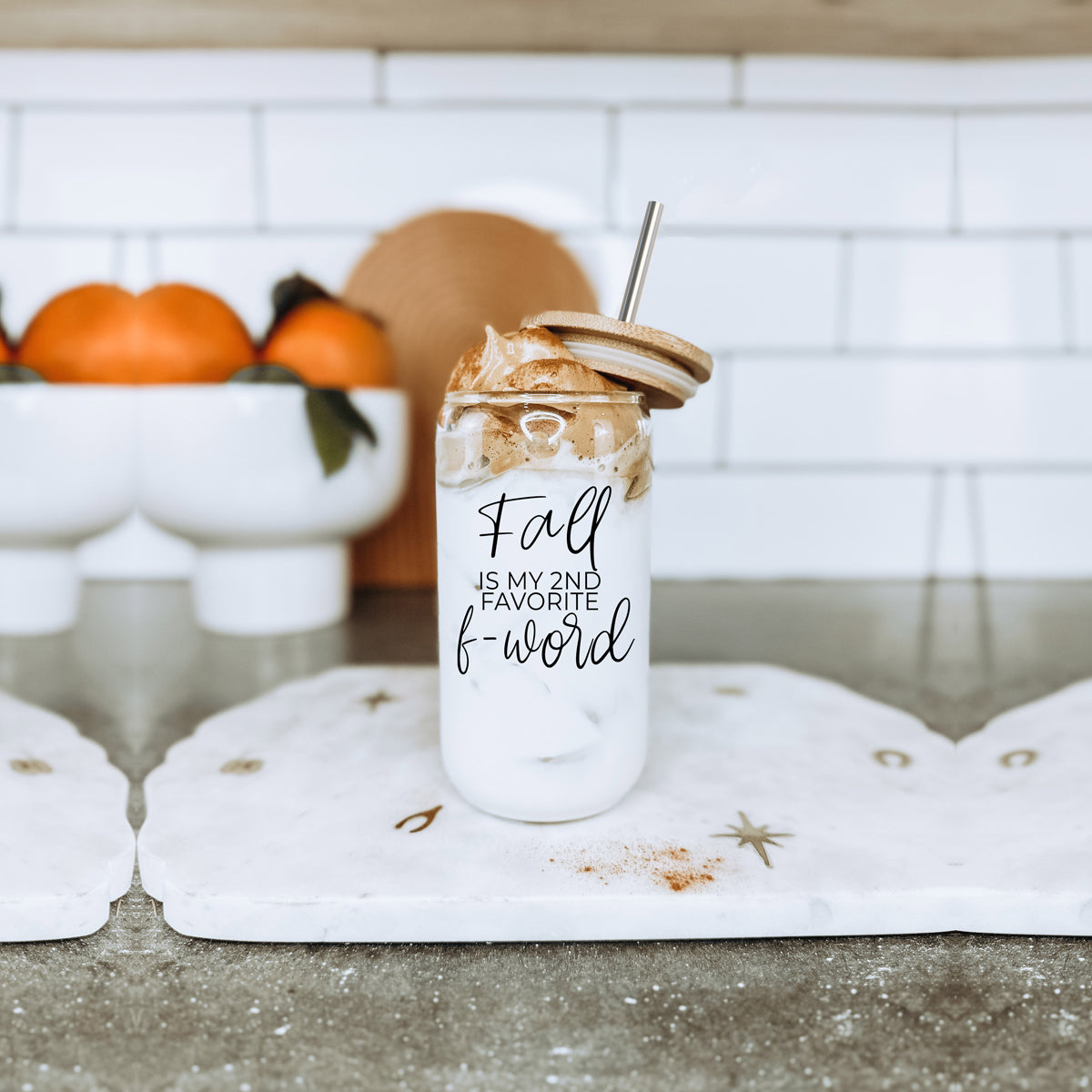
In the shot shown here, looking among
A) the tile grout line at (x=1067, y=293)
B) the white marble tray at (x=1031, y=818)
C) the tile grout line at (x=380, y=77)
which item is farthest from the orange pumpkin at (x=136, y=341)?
the tile grout line at (x=1067, y=293)

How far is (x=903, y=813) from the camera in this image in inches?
16.3

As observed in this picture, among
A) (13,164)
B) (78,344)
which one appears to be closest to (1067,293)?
(78,344)

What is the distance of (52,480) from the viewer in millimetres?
702

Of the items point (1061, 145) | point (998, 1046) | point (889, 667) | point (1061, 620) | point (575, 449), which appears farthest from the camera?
point (1061, 145)

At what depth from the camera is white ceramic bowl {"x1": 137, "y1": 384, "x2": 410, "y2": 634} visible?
708mm

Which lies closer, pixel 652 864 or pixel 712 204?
pixel 652 864

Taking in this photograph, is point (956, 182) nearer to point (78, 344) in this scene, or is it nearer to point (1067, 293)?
point (1067, 293)

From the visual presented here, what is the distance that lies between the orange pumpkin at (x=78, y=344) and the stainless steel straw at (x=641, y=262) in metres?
0.53

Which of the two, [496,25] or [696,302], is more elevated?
[496,25]

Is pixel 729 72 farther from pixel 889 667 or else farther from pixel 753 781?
pixel 753 781

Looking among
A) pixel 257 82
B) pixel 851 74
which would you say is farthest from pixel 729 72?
pixel 257 82

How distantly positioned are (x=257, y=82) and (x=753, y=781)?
786mm

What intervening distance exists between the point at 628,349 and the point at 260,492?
1.39 ft

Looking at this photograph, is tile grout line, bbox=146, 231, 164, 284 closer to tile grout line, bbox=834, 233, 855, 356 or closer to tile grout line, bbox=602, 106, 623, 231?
tile grout line, bbox=602, 106, 623, 231
